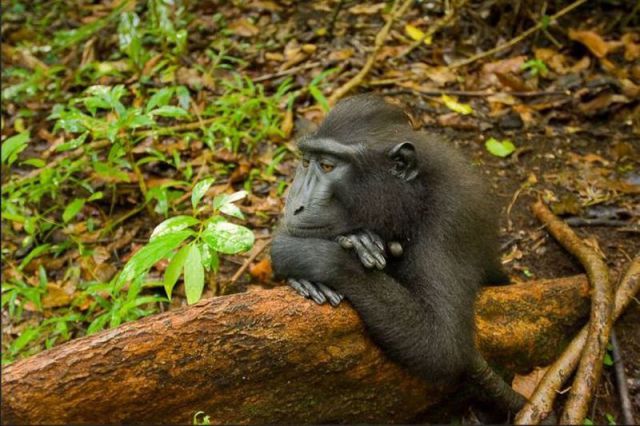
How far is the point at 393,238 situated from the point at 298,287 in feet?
3.22

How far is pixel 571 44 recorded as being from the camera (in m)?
8.45

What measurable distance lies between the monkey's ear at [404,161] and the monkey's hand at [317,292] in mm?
1079

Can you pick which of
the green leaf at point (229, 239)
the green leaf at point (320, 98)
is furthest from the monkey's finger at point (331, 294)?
the green leaf at point (320, 98)

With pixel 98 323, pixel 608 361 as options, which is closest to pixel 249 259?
pixel 98 323

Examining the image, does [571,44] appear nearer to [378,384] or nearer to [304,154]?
[304,154]

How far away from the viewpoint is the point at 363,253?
12.7 feet

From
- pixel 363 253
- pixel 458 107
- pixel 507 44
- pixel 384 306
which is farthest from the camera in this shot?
pixel 507 44

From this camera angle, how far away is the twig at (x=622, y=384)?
13.4 feet

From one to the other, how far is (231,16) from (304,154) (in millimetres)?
5830

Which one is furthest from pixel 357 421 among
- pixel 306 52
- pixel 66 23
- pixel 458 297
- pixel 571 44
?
pixel 66 23

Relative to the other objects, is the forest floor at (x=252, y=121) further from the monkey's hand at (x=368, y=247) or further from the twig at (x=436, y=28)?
the monkey's hand at (x=368, y=247)

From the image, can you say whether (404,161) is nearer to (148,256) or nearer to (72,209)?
(148,256)

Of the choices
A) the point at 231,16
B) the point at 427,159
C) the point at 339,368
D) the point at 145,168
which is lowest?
the point at 339,368

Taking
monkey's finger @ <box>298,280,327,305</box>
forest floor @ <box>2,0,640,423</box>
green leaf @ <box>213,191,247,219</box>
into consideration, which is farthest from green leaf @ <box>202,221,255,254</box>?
forest floor @ <box>2,0,640,423</box>
